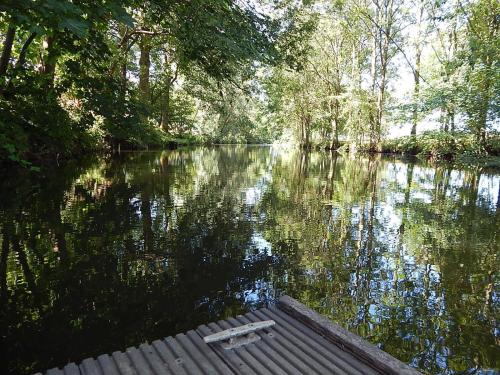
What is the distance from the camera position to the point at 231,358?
312 centimetres

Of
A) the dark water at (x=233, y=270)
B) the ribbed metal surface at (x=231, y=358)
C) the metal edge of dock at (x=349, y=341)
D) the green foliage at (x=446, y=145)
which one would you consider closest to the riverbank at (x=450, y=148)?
the green foliage at (x=446, y=145)

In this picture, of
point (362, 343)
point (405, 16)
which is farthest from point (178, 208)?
point (405, 16)

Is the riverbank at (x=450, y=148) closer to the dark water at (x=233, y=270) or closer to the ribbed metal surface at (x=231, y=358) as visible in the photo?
the dark water at (x=233, y=270)

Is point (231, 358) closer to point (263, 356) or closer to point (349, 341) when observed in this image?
point (263, 356)

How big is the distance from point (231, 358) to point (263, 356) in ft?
0.95

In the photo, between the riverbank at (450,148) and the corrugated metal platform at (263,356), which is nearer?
the corrugated metal platform at (263,356)

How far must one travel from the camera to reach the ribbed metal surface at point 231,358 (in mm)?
2908

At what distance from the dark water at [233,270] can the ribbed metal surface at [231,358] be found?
89 centimetres

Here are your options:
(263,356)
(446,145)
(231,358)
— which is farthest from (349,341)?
A: (446,145)

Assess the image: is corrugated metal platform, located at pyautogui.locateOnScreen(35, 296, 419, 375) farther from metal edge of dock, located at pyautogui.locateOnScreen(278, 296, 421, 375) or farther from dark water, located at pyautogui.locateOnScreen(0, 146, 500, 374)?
dark water, located at pyautogui.locateOnScreen(0, 146, 500, 374)

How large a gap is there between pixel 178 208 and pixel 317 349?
785cm

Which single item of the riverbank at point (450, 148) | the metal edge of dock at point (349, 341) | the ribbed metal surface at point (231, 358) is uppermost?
the riverbank at point (450, 148)

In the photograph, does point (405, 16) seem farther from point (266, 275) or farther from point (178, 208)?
point (266, 275)

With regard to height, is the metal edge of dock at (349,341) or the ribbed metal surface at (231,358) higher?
the metal edge of dock at (349,341)
